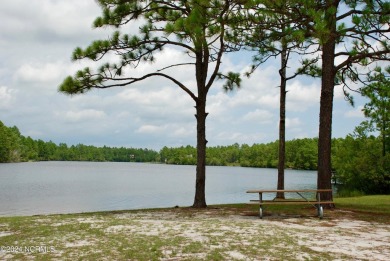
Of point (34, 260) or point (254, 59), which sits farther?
A: point (254, 59)

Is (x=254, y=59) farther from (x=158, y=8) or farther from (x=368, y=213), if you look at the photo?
(x=368, y=213)

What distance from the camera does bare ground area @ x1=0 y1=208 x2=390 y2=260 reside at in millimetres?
6012

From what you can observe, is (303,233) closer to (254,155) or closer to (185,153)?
(254,155)

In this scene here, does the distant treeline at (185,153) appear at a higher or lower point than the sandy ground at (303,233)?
higher

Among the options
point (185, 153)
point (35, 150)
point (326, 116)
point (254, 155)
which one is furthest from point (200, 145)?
point (185, 153)

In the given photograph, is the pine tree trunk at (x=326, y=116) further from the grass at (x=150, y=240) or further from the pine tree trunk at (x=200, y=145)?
the pine tree trunk at (x=200, y=145)

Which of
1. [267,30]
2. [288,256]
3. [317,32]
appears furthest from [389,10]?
[288,256]

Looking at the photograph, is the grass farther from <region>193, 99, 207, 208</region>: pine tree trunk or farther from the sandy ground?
<region>193, 99, 207, 208</region>: pine tree trunk

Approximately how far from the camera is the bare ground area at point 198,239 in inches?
237

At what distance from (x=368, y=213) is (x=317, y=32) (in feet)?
17.8

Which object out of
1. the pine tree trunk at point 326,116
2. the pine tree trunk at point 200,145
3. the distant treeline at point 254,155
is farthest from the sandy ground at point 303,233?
the distant treeline at point 254,155

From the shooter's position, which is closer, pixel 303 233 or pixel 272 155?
pixel 303 233

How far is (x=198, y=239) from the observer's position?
22.7 feet

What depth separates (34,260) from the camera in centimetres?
578
